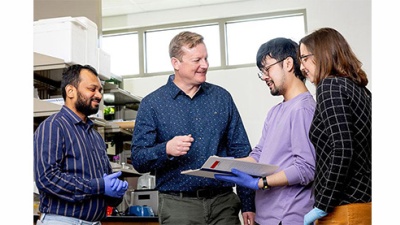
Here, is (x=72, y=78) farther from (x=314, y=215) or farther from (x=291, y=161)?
(x=314, y=215)

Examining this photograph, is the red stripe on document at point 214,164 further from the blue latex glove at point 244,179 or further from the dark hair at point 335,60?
the dark hair at point 335,60

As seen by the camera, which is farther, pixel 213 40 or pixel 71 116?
pixel 213 40

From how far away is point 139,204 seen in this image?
199 inches

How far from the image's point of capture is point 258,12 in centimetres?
703

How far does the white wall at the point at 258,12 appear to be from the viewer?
6512mm

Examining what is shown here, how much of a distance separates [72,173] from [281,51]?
103 centimetres

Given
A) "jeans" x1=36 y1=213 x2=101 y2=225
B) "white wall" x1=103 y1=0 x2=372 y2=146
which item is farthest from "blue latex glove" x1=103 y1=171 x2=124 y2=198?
"white wall" x1=103 y1=0 x2=372 y2=146

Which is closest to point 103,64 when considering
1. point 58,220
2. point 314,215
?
point 58,220

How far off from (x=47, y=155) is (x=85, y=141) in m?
0.21

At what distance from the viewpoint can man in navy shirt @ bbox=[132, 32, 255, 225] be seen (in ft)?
8.41

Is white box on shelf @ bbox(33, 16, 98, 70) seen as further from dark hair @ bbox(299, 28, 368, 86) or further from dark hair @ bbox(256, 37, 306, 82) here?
dark hair @ bbox(299, 28, 368, 86)

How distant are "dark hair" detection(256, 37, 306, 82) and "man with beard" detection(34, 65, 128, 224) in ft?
2.62
